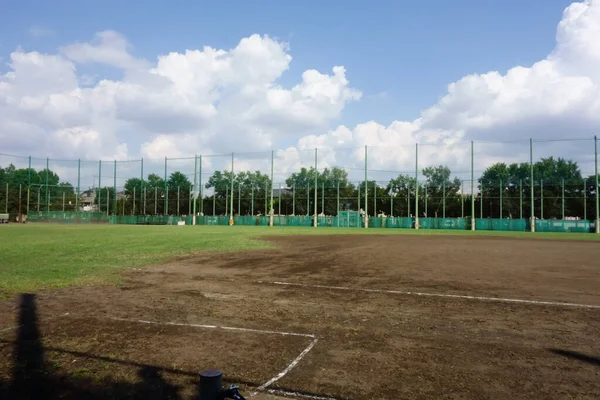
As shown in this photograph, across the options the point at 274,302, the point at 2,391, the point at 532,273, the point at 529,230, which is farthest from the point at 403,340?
the point at 529,230

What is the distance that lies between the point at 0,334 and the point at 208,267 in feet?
25.1

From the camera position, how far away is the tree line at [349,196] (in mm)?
55344

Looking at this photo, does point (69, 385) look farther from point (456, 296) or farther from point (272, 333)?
point (456, 296)

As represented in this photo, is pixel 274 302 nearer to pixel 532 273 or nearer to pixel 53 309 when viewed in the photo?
pixel 53 309

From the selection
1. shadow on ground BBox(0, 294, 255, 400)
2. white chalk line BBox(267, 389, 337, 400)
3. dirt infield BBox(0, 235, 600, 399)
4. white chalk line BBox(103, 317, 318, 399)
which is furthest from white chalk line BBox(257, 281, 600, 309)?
shadow on ground BBox(0, 294, 255, 400)

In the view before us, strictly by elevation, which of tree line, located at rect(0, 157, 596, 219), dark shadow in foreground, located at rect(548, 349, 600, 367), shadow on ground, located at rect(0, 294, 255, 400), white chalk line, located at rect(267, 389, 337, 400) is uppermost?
tree line, located at rect(0, 157, 596, 219)

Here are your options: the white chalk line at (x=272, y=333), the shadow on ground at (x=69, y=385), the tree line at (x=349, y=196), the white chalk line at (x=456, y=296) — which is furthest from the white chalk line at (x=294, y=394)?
the tree line at (x=349, y=196)

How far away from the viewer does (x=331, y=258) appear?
54.2 feet

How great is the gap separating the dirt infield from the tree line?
4911cm

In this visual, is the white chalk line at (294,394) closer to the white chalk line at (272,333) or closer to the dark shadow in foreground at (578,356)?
the white chalk line at (272,333)

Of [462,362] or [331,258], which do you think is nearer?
[462,362]

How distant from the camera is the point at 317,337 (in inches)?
239

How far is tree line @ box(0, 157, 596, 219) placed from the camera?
55.3 m

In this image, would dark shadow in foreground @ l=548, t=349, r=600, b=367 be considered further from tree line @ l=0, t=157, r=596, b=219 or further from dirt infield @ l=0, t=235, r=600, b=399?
tree line @ l=0, t=157, r=596, b=219
